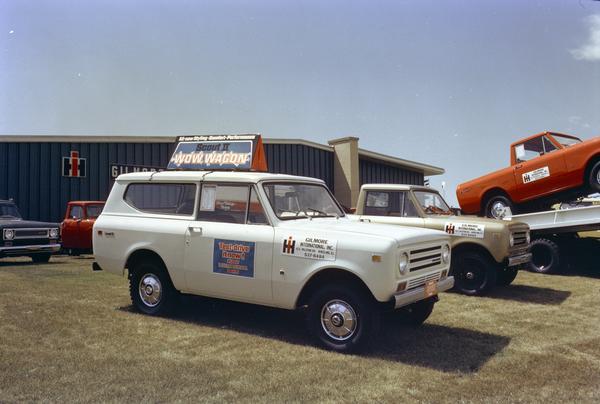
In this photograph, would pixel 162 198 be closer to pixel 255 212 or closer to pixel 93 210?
pixel 255 212

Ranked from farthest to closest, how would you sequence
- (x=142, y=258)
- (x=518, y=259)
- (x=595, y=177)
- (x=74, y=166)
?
(x=74, y=166), (x=595, y=177), (x=518, y=259), (x=142, y=258)

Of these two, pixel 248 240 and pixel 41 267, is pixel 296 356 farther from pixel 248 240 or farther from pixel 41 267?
pixel 41 267

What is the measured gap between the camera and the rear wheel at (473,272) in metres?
8.28

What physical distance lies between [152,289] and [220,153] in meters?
1.94

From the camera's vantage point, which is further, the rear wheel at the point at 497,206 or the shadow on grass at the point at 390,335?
the rear wheel at the point at 497,206

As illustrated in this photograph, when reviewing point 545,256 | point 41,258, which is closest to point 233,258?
point 545,256

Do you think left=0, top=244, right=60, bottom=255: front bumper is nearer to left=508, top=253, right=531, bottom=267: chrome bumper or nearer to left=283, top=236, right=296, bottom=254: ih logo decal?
left=283, top=236, right=296, bottom=254: ih logo decal

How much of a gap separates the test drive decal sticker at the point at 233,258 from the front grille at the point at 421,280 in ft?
5.49

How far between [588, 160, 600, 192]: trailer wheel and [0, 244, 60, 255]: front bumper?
12.5 m

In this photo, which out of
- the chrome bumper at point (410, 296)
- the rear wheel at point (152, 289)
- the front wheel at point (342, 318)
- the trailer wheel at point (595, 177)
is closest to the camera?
the chrome bumper at point (410, 296)

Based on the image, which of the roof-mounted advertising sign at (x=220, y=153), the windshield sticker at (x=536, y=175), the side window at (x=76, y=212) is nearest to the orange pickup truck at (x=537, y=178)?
the windshield sticker at (x=536, y=175)

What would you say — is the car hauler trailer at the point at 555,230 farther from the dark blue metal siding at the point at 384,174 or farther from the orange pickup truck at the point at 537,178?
the dark blue metal siding at the point at 384,174

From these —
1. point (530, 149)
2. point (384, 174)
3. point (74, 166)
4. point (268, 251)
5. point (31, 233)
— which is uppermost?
point (384, 174)

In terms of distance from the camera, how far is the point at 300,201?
20.2 feet
